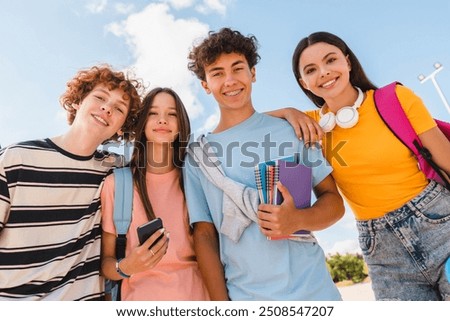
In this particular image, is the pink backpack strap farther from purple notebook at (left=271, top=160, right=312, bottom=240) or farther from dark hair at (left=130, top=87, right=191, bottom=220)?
dark hair at (left=130, top=87, right=191, bottom=220)

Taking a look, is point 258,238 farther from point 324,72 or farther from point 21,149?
point 21,149

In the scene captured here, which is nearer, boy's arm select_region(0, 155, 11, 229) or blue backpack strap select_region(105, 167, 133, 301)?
boy's arm select_region(0, 155, 11, 229)

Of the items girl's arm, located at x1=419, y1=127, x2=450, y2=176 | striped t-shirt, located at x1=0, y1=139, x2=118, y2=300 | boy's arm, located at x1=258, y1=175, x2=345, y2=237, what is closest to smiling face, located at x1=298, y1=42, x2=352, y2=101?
girl's arm, located at x1=419, y1=127, x2=450, y2=176

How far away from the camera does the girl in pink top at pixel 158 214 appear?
9.37ft

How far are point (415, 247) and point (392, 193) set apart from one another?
37 centimetres

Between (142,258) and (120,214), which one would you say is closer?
(142,258)

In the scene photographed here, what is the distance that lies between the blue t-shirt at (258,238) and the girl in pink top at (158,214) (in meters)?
0.19

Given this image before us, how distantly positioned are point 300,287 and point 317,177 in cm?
75

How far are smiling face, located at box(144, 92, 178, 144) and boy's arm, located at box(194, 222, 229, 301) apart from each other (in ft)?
2.48

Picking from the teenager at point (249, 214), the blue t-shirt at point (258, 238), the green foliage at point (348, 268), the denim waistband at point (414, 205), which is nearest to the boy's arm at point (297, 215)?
the teenager at point (249, 214)

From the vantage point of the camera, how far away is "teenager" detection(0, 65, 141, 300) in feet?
9.05

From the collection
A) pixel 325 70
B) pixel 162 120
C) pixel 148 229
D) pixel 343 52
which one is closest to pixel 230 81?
pixel 162 120

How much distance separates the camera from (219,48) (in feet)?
11.0
